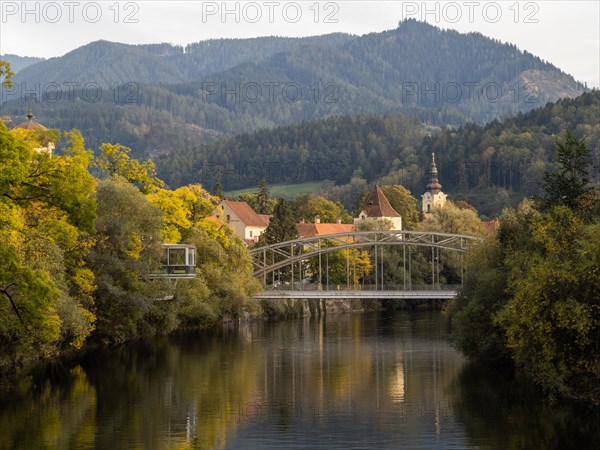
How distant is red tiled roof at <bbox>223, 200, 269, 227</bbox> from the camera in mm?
114000

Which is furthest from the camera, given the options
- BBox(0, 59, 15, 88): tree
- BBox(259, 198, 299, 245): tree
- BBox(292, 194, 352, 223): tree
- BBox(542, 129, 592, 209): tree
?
BBox(292, 194, 352, 223): tree

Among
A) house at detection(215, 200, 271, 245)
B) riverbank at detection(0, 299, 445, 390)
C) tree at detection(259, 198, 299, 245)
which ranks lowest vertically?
riverbank at detection(0, 299, 445, 390)

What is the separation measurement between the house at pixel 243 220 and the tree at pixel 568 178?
72337mm

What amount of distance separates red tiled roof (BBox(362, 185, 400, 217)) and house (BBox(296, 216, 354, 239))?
3360mm

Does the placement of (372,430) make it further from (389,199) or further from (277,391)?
(389,199)

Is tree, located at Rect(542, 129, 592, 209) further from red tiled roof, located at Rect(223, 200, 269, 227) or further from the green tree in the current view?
red tiled roof, located at Rect(223, 200, 269, 227)

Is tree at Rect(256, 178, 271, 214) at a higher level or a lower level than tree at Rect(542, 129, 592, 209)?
higher

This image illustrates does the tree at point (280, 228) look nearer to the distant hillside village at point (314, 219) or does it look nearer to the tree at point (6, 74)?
the distant hillside village at point (314, 219)

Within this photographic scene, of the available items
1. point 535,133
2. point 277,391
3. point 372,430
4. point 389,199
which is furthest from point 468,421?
point 535,133

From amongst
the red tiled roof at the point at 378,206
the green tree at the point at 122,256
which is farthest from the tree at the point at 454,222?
the green tree at the point at 122,256

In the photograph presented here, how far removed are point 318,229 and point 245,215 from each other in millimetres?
9636

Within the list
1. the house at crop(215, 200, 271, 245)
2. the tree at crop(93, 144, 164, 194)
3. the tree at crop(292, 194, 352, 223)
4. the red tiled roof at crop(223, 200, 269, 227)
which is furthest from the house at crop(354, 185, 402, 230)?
the tree at crop(93, 144, 164, 194)

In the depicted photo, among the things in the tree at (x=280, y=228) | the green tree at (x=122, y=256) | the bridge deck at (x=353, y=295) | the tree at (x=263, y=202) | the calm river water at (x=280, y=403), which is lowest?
the calm river water at (x=280, y=403)

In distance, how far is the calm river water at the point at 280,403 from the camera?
2780 cm
